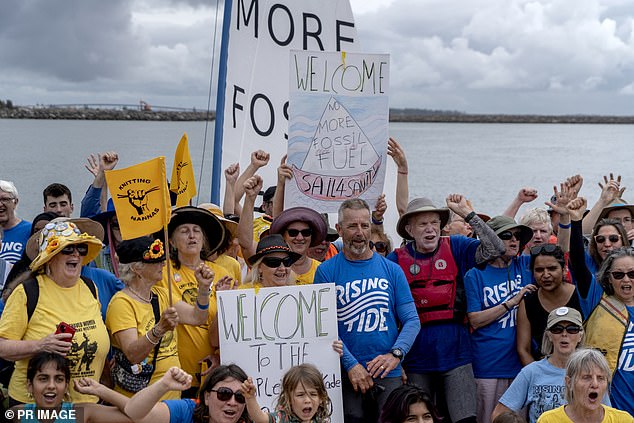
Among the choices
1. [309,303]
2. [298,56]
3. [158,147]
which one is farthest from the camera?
[158,147]

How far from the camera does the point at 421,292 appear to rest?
6.19 metres

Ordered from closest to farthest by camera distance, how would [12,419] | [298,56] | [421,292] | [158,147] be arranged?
[12,419]
[421,292]
[298,56]
[158,147]

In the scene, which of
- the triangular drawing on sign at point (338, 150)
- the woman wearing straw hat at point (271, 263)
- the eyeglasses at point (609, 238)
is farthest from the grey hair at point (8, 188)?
the eyeglasses at point (609, 238)

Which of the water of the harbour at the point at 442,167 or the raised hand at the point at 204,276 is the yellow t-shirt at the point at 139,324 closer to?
the raised hand at the point at 204,276

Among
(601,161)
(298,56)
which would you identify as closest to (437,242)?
(298,56)

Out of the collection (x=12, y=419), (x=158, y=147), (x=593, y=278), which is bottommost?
(x=12, y=419)

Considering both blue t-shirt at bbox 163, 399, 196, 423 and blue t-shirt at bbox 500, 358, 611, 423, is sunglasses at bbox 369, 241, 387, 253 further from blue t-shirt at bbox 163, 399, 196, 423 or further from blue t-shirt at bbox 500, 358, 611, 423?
blue t-shirt at bbox 163, 399, 196, 423

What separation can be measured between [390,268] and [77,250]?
197 centimetres

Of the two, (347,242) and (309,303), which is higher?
(347,242)

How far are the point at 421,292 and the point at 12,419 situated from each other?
2709 mm

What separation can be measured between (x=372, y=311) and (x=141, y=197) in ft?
5.33

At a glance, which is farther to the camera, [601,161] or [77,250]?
[601,161]

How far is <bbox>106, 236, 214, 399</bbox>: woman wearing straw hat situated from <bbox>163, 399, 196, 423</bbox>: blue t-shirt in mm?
166

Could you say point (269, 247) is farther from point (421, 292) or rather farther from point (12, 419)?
point (12, 419)
